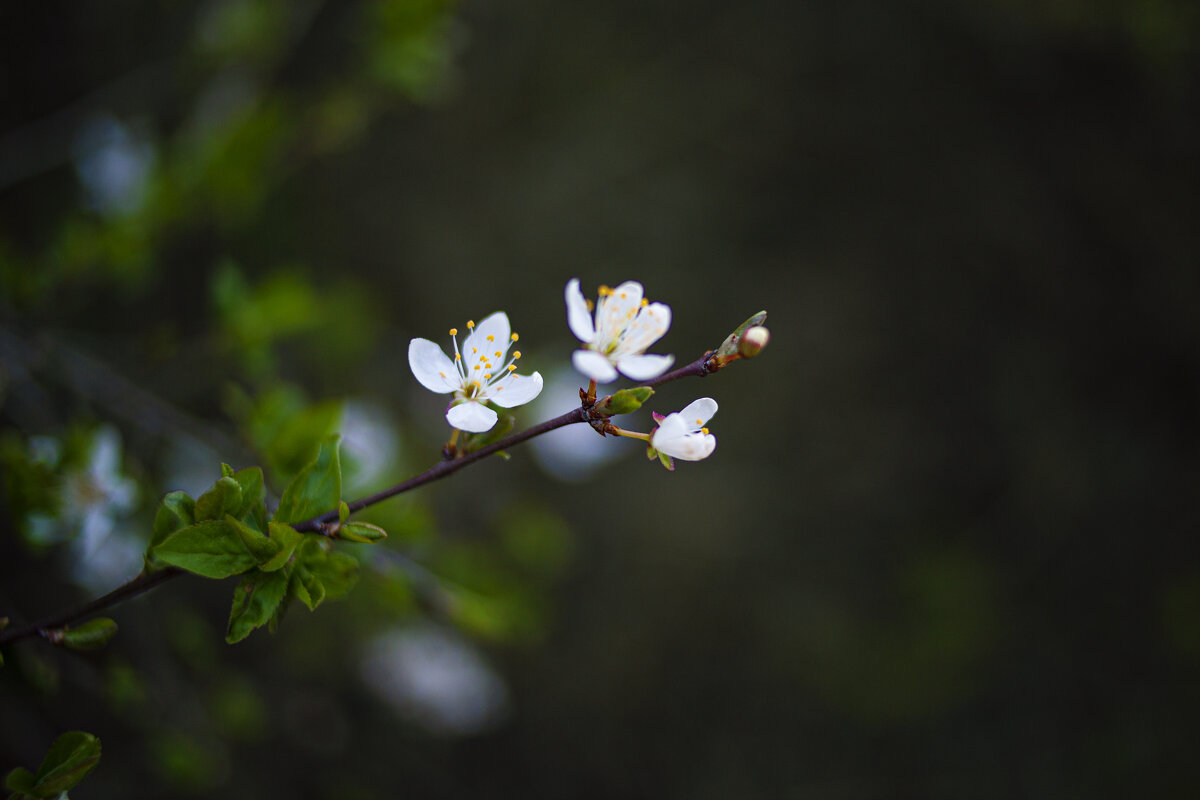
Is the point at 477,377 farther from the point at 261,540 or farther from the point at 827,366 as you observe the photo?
the point at 827,366

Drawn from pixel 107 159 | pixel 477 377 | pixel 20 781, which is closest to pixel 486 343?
pixel 477 377

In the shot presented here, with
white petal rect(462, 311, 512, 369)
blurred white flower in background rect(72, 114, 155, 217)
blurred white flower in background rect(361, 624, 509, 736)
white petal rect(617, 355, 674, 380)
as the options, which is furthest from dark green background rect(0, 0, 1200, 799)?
white petal rect(617, 355, 674, 380)

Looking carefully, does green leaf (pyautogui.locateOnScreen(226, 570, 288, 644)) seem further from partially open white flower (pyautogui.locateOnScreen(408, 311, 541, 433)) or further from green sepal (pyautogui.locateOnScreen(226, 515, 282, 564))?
partially open white flower (pyautogui.locateOnScreen(408, 311, 541, 433))

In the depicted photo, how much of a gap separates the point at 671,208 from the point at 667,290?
275 millimetres

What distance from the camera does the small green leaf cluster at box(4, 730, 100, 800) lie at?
22.4 inches

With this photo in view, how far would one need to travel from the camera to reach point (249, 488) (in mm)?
612

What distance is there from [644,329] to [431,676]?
1388 mm

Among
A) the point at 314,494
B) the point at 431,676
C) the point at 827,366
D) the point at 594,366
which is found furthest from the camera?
the point at 827,366

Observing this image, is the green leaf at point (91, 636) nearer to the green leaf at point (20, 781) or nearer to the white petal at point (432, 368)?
the green leaf at point (20, 781)

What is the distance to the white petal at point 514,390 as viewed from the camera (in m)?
0.60

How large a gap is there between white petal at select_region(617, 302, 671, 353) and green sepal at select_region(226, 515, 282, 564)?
1.13 feet

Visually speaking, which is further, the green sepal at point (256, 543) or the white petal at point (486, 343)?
the white petal at point (486, 343)

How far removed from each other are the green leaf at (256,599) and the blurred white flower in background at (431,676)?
1.13m

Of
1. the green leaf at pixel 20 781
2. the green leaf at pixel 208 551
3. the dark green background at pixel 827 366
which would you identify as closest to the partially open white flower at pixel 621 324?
the green leaf at pixel 208 551
